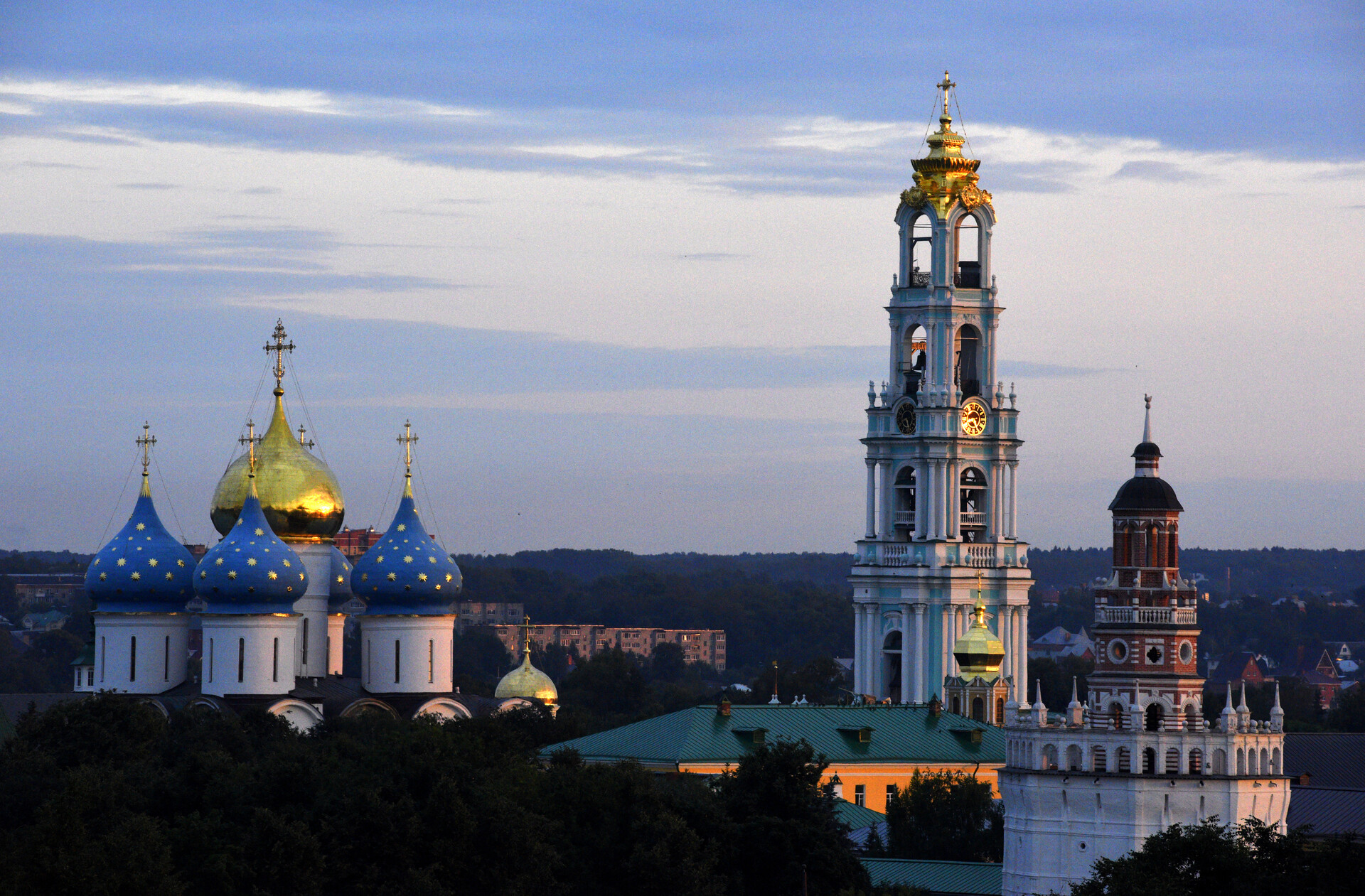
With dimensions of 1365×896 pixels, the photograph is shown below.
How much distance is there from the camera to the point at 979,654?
81688mm

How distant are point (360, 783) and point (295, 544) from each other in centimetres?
2553

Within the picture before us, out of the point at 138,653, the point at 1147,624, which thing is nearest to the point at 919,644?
the point at 138,653

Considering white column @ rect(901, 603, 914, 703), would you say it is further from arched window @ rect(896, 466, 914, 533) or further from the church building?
the church building

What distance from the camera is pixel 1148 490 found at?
55.4 m

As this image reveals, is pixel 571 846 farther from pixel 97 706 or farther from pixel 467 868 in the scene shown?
pixel 97 706

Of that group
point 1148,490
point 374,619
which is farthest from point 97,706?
point 1148,490

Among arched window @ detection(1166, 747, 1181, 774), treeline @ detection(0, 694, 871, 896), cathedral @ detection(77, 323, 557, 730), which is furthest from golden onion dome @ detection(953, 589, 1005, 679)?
arched window @ detection(1166, 747, 1181, 774)

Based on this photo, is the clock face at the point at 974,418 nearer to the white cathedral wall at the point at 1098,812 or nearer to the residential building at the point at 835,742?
the residential building at the point at 835,742

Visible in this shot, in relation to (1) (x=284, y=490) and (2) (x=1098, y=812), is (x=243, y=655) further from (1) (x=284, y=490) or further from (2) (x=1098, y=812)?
(2) (x=1098, y=812)

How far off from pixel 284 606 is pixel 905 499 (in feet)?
58.8

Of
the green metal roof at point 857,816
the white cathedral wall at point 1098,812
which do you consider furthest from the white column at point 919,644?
the white cathedral wall at point 1098,812

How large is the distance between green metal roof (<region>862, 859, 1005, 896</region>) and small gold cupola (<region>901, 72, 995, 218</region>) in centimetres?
2806

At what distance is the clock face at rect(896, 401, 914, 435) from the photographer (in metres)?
84.9

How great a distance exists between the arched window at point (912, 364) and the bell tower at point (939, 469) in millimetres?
38
